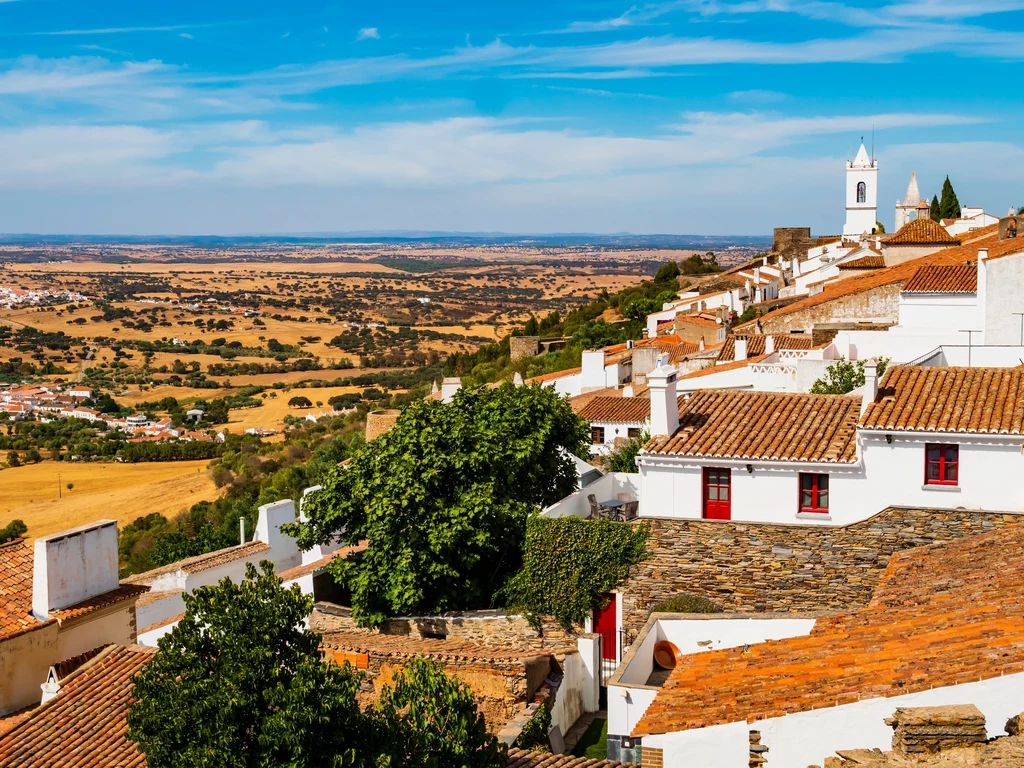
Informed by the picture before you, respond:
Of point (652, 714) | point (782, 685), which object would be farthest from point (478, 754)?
point (782, 685)

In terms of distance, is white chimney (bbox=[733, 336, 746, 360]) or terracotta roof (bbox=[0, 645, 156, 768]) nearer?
terracotta roof (bbox=[0, 645, 156, 768])

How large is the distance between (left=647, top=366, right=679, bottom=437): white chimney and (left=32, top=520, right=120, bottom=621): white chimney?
851 cm

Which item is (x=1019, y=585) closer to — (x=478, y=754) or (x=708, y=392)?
(x=478, y=754)

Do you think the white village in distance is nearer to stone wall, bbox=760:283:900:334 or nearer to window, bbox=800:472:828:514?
window, bbox=800:472:828:514

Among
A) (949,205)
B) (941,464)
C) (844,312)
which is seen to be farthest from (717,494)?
(949,205)

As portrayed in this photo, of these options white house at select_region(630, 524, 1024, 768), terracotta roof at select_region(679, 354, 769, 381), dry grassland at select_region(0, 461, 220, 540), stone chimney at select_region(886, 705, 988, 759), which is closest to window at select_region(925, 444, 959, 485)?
white house at select_region(630, 524, 1024, 768)

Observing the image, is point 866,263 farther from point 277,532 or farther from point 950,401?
point 950,401

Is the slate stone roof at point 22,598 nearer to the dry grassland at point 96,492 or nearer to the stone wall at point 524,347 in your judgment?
the dry grassland at point 96,492

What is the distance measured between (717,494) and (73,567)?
9.64m

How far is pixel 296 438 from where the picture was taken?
61.0m

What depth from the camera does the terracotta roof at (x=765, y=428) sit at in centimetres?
1736

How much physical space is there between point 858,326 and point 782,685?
81.2 feet

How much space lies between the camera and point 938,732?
848cm

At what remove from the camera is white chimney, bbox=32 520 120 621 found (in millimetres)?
14922
